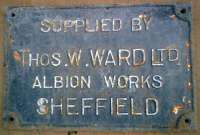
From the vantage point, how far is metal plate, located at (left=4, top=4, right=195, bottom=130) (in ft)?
7.64

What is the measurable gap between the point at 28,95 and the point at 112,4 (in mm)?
676

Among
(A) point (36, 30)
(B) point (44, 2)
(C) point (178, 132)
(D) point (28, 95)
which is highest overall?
(B) point (44, 2)

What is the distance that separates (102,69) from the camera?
238 cm

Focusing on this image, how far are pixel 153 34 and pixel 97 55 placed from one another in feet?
1.05

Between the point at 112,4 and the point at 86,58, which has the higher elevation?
the point at 112,4

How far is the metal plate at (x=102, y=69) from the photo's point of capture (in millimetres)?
2330

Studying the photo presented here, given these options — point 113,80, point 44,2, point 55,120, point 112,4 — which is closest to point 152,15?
point 112,4

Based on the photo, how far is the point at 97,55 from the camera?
2398 mm

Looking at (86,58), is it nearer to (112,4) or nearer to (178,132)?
(112,4)

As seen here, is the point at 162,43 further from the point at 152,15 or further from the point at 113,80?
the point at 113,80

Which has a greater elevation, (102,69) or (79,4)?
(79,4)

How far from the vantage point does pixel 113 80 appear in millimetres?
2367

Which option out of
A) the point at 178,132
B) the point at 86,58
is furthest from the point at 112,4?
the point at 178,132

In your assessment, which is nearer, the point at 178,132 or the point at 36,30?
the point at 178,132
